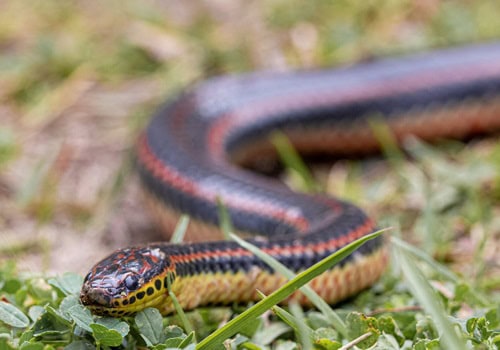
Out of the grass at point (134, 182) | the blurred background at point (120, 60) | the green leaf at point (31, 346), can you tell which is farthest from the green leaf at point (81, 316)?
the blurred background at point (120, 60)

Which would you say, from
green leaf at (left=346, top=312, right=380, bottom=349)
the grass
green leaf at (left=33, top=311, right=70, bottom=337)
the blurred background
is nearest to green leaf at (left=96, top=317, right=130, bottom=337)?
the grass

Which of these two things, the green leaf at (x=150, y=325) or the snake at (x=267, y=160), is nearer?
the green leaf at (x=150, y=325)

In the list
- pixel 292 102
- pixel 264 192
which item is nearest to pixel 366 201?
pixel 264 192

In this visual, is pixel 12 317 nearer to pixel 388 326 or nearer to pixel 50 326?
pixel 50 326

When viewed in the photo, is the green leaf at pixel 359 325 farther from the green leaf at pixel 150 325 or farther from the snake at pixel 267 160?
the green leaf at pixel 150 325

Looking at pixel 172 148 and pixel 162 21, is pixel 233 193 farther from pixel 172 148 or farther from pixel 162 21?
pixel 162 21

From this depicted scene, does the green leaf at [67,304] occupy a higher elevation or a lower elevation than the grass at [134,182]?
higher
